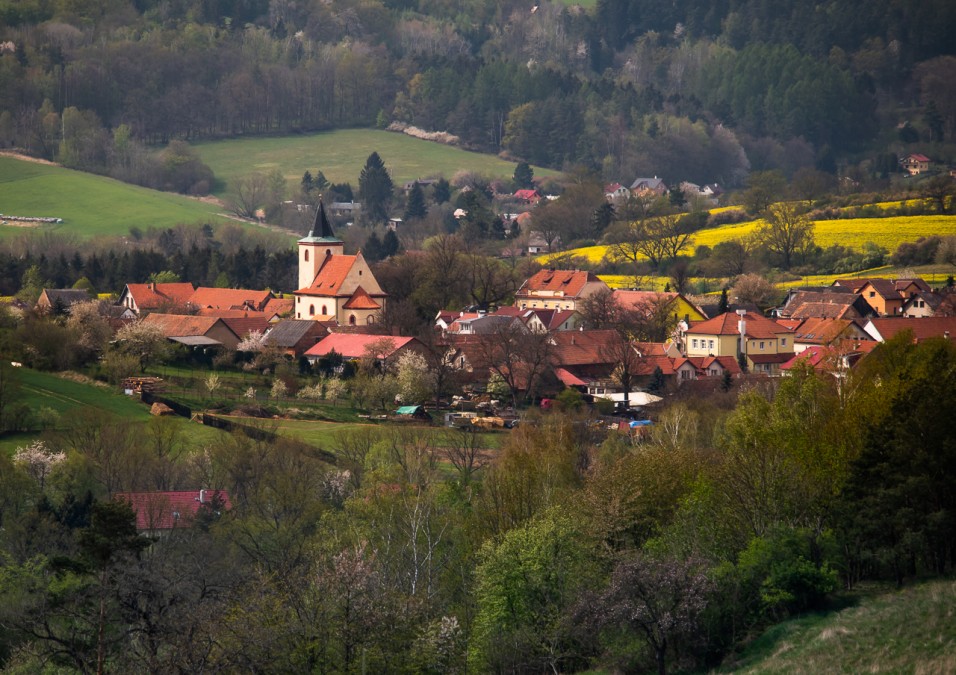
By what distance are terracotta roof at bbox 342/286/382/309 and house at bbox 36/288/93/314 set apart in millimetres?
10568

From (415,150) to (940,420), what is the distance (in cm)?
11023

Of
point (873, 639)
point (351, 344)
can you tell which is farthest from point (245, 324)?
point (873, 639)

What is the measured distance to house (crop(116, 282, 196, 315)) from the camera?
6556 cm

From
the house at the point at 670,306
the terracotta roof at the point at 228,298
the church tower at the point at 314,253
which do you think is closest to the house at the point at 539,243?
the church tower at the point at 314,253

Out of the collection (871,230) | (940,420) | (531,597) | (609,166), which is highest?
(609,166)

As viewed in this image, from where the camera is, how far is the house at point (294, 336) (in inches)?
2215

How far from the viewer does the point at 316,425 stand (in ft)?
151

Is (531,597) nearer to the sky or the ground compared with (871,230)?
nearer to the ground

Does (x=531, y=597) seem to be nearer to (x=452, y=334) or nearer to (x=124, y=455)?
(x=124, y=455)

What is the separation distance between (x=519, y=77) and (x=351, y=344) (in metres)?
98.8

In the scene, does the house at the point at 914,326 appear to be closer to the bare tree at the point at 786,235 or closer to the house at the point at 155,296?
the bare tree at the point at 786,235

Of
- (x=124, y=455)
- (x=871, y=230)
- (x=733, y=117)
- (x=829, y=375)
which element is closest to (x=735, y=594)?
(x=829, y=375)

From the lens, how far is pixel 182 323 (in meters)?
58.3

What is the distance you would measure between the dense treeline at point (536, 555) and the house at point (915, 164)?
342 ft
